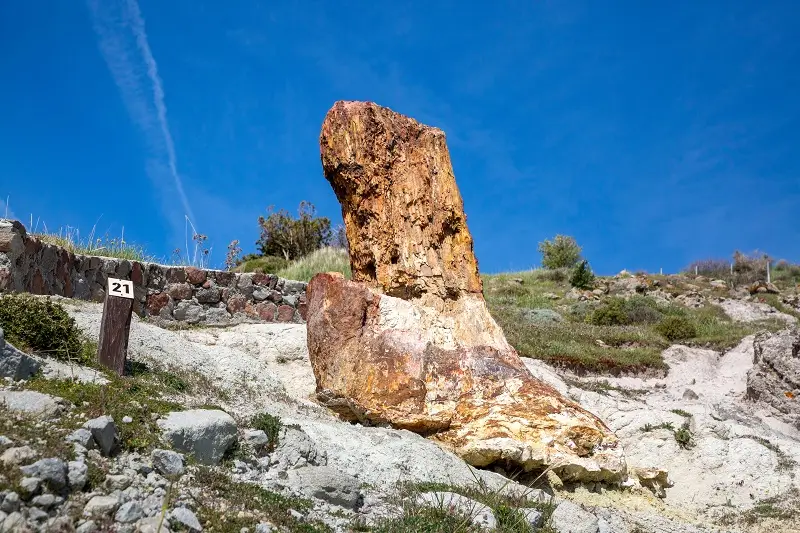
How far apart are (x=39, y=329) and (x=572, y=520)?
589 centimetres

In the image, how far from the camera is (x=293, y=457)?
6414 mm

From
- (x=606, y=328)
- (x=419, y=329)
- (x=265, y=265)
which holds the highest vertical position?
(x=265, y=265)

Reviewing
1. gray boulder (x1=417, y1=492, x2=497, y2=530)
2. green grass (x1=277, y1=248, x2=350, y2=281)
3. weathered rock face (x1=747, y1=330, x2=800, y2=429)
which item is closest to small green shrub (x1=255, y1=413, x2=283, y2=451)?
gray boulder (x1=417, y1=492, x2=497, y2=530)

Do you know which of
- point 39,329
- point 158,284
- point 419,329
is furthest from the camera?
point 158,284

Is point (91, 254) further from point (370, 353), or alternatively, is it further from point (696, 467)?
point (696, 467)

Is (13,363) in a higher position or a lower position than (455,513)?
higher

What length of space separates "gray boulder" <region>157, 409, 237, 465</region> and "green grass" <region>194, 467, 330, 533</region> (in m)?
0.26

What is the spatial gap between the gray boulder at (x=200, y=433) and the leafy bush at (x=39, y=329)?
229 centimetres

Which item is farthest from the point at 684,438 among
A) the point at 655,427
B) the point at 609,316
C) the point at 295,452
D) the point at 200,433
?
the point at 609,316

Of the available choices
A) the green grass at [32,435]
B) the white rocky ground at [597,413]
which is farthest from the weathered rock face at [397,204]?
the green grass at [32,435]

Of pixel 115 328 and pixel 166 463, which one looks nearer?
pixel 166 463

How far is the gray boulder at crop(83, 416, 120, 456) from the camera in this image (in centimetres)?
505

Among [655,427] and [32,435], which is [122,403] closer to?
[32,435]

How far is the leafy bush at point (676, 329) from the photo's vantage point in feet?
63.0
